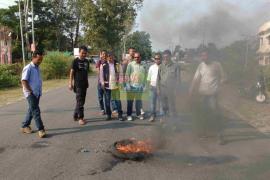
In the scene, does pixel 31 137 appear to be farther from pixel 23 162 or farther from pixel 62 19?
pixel 62 19

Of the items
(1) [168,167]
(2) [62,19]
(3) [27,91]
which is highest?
(2) [62,19]

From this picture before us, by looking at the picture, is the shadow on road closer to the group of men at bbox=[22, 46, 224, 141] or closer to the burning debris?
the group of men at bbox=[22, 46, 224, 141]

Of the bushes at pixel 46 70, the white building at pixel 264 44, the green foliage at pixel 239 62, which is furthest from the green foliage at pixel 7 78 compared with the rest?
the white building at pixel 264 44

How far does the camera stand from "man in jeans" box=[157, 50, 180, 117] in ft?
33.2

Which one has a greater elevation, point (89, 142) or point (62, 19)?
point (62, 19)

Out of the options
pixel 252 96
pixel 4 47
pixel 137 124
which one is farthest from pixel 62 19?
pixel 137 124

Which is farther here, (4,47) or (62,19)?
(62,19)

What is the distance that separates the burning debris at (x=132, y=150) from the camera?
6.59m

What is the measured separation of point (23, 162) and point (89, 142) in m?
1.64

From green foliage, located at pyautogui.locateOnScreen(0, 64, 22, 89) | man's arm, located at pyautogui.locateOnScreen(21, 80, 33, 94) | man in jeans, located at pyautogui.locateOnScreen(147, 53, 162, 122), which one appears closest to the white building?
man in jeans, located at pyautogui.locateOnScreen(147, 53, 162, 122)

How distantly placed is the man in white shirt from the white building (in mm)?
1799

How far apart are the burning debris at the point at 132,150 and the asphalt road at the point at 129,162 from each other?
118mm

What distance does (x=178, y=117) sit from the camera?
10.5 m

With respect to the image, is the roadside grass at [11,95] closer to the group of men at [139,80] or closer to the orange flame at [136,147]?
the group of men at [139,80]
